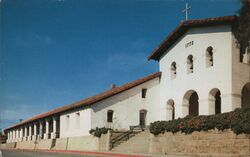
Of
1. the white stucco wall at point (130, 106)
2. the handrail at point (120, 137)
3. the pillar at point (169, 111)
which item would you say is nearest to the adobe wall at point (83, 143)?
the white stucco wall at point (130, 106)

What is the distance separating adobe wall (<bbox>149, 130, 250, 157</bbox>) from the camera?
58.7 feet

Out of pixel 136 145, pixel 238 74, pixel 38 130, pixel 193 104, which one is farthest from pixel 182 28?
pixel 38 130

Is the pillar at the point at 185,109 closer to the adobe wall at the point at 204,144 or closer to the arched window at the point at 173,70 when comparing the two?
the arched window at the point at 173,70

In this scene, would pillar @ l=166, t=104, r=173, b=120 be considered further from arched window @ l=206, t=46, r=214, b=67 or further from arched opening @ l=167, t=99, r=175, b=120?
arched window @ l=206, t=46, r=214, b=67

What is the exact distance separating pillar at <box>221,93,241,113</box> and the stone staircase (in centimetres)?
583

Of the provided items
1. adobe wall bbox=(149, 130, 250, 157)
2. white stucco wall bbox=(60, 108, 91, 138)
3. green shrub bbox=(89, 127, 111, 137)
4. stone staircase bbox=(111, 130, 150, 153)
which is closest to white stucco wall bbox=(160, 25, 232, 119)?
stone staircase bbox=(111, 130, 150, 153)

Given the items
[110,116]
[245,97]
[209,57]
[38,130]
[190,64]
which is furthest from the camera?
[38,130]

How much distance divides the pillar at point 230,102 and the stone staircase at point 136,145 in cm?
583

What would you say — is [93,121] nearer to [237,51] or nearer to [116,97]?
[116,97]

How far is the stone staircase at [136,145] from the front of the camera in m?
25.9

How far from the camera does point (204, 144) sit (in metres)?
19.9

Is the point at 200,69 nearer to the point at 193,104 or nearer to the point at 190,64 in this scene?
the point at 190,64

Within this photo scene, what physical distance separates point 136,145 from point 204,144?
8.09m

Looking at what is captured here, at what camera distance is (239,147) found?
703 inches
